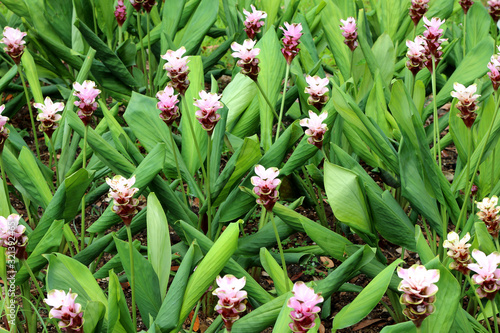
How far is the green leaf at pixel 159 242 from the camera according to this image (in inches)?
46.7

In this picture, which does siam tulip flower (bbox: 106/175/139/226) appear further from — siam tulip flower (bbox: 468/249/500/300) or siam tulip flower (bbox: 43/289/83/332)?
siam tulip flower (bbox: 468/249/500/300)

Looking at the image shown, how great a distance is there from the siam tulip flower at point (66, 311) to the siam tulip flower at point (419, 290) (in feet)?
1.63

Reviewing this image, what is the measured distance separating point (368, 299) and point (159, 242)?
0.44 meters

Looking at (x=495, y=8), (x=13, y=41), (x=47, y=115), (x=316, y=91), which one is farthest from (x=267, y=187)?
(x=495, y=8)

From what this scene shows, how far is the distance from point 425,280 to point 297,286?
0.63 feet

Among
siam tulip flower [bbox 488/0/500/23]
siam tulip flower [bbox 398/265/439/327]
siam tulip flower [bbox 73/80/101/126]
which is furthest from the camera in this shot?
siam tulip flower [bbox 488/0/500/23]

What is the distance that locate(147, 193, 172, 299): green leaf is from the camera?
3.89 feet

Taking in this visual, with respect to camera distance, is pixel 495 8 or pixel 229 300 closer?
pixel 229 300

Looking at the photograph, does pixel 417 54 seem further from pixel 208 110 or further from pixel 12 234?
pixel 12 234

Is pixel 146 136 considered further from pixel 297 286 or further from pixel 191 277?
pixel 297 286

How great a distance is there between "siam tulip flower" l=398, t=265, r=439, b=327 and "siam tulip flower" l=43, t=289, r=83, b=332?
50 centimetres

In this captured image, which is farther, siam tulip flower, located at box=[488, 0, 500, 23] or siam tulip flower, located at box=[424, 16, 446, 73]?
siam tulip flower, located at box=[488, 0, 500, 23]

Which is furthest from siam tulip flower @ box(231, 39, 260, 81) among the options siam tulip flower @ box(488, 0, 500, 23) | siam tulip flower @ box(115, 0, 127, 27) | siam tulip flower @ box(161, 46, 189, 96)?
siam tulip flower @ box(488, 0, 500, 23)

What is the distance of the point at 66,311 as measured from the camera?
88cm
